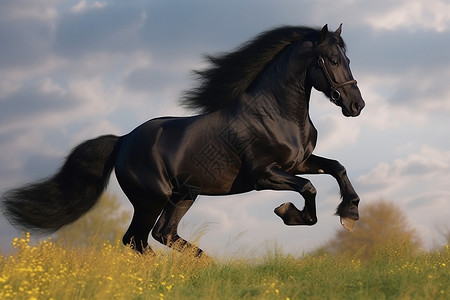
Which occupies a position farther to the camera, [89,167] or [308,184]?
[89,167]

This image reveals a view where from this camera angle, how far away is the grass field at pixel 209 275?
5.51 meters

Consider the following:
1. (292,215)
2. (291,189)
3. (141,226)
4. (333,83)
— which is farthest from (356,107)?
(141,226)

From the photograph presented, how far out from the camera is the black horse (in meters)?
7.30

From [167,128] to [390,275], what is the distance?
3352 millimetres

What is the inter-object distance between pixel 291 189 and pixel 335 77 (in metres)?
1.39

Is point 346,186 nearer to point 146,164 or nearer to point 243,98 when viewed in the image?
point 243,98

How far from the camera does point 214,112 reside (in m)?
7.79

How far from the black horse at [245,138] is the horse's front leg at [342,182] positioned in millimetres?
12

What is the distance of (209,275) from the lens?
6844mm

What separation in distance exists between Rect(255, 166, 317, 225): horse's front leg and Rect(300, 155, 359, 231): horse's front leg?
0.38 metres

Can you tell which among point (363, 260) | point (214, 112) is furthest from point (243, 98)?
point (363, 260)

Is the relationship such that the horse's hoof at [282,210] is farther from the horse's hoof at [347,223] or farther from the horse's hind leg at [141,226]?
the horse's hind leg at [141,226]

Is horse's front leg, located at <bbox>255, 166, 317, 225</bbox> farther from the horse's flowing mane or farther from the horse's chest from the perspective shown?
the horse's flowing mane

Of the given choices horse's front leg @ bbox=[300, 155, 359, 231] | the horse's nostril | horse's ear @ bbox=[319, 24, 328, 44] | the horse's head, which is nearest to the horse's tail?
horse's front leg @ bbox=[300, 155, 359, 231]
